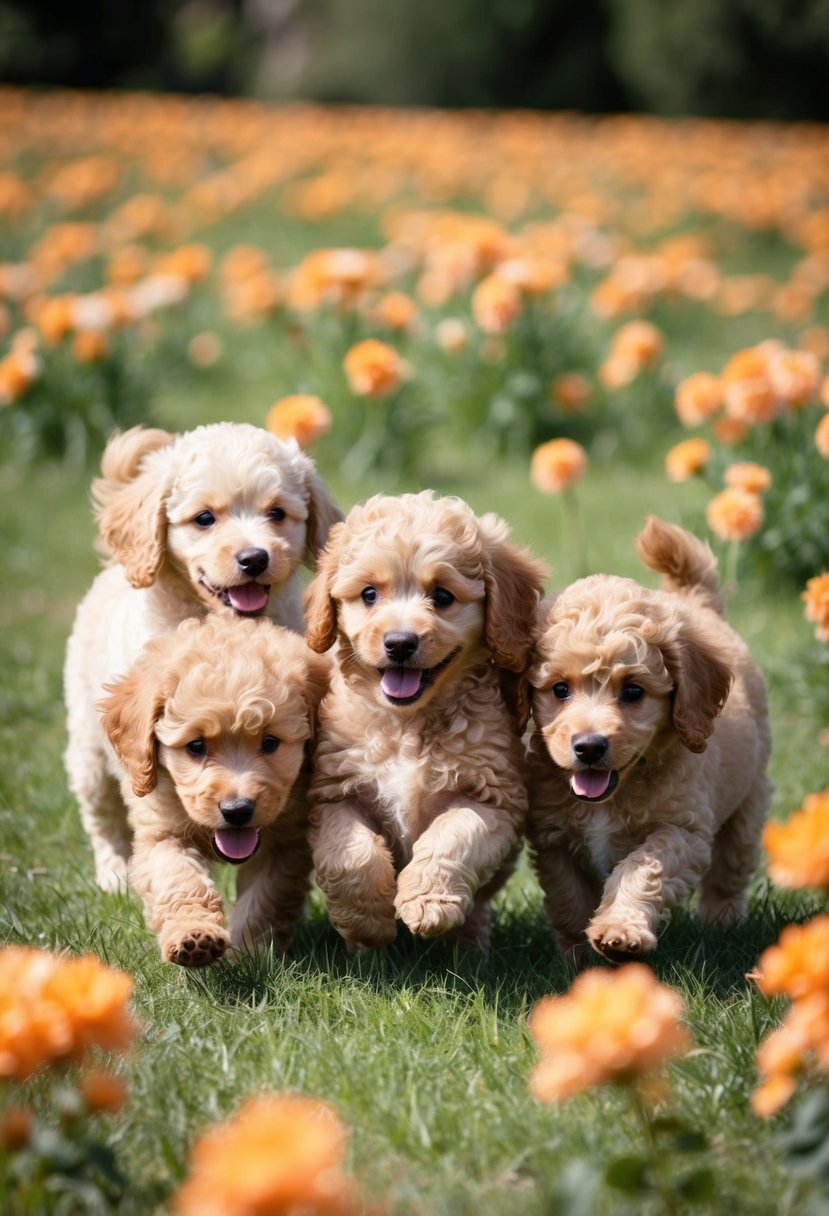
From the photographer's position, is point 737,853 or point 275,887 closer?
point 275,887

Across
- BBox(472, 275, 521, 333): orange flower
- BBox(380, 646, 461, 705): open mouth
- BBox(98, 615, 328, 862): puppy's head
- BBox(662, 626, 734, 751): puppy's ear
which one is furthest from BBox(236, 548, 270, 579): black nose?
BBox(472, 275, 521, 333): orange flower

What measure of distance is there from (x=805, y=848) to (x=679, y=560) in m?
1.97

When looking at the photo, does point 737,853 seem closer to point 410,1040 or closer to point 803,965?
point 410,1040

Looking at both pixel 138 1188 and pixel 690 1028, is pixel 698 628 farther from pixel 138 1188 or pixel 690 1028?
pixel 138 1188

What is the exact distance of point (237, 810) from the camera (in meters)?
3.32

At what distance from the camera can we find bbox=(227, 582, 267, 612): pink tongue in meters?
4.06

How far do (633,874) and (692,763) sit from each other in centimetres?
41

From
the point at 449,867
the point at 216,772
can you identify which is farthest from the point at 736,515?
the point at 216,772

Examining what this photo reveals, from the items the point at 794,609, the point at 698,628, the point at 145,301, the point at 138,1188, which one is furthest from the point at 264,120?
the point at 138,1188

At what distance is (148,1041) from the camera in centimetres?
311

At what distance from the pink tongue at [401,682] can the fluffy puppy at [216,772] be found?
256 millimetres

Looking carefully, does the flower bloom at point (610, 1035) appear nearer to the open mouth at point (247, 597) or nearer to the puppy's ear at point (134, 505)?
the open mouth at point (247, 597)

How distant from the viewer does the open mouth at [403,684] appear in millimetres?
3439

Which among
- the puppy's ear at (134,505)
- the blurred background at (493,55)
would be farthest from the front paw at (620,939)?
the blurred background at (493,55)
